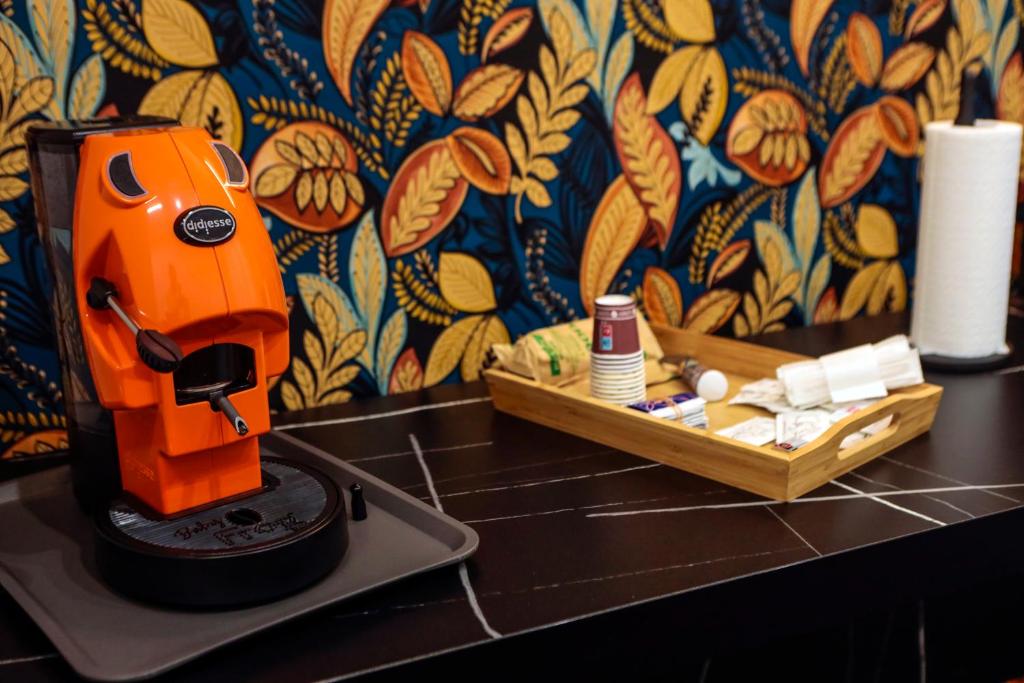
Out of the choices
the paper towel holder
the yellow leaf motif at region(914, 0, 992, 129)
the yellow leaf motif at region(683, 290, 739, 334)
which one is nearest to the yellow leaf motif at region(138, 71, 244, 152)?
the yellow leaf motif at region(683, 290, 739, 334)

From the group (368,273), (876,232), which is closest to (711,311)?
(876,232)

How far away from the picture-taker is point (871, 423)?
3.74ft

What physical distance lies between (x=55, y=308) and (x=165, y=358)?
11.5 inches

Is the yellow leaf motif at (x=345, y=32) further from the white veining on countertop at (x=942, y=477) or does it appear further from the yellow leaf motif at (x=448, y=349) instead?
the white veining on countertop at (x=942, y=477)

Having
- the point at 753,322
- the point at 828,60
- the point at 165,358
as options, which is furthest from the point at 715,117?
the point at 165,358

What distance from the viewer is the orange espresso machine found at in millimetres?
821

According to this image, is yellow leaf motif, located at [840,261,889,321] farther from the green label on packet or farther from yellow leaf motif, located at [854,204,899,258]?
the green label on packet

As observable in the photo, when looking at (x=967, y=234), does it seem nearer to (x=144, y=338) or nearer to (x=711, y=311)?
(x=711, y=311)

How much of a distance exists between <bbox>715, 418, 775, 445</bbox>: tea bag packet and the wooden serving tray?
0.02 metres

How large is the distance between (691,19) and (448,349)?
1.87ft

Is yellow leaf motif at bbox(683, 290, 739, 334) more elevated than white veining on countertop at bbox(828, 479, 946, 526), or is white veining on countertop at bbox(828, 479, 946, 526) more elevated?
yellow leaf motif at bbox(683, 290, 739, 334)

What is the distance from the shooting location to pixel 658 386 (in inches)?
54.7

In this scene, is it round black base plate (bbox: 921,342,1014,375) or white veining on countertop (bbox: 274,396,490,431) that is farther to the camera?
round black base plate (bbox: 921,342,1014,375)

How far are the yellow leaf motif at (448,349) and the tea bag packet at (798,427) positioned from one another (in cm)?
44
